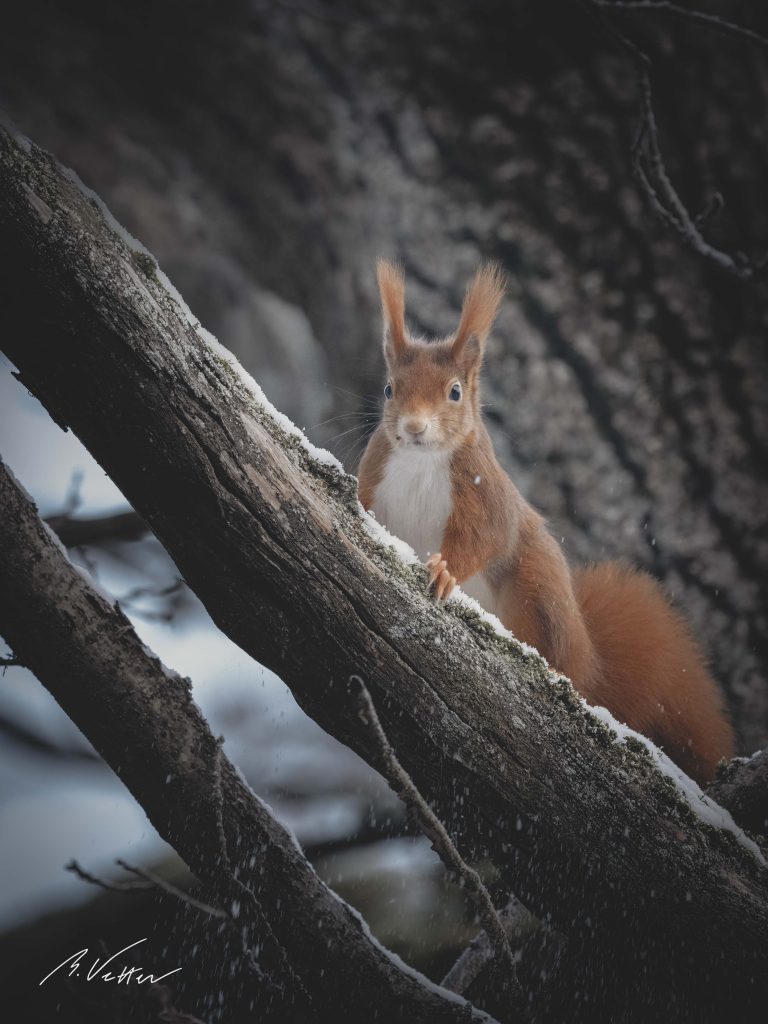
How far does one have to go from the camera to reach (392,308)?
78cm

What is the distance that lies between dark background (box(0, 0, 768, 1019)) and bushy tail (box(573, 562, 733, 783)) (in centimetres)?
29

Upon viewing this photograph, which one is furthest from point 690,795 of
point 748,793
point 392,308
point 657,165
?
point 657,165

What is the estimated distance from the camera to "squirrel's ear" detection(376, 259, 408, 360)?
77 centimetres

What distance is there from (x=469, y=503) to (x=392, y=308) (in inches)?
7.8

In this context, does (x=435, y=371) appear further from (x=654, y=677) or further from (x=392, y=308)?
(x=654, y=677)

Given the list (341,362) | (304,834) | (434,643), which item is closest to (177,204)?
(341,362)

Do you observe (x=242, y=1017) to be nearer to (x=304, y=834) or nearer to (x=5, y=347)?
(x=304, y=834)

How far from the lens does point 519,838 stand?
642mm

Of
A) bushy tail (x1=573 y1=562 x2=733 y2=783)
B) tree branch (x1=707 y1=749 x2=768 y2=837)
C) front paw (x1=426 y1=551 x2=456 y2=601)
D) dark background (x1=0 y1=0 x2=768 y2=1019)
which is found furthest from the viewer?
dark background (x1=0 y1=0 x2=768 y2=1019)

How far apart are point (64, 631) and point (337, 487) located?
22 cm

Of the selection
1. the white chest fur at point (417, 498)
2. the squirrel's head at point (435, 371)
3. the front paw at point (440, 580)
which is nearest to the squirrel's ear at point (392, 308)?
the squirrel's head at point (435, 371)

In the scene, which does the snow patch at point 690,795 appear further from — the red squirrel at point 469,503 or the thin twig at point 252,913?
the thin twig at point 252,913
